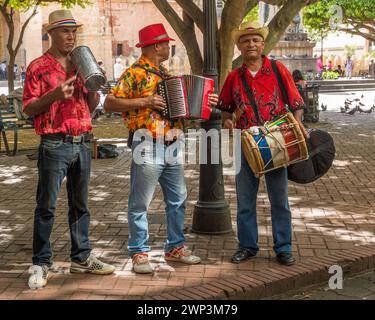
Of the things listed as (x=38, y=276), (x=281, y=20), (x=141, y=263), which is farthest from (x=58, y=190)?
(x=281, y=20)

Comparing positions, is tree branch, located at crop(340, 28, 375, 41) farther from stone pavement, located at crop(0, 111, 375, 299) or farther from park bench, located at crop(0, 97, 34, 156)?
stone pavement, located at crop(0, 111, 375, 299)

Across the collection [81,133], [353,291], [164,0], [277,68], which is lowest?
[353,291]

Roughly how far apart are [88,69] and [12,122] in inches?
351

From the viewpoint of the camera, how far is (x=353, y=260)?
6016mm

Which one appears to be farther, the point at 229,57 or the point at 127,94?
the point at 229,57

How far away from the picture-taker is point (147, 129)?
571 cm

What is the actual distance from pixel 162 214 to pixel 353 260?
260 cm

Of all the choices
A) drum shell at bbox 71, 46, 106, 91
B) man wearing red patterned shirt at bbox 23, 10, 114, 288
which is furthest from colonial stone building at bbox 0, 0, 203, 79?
drum shell at bbox 71, 46, 106, 91

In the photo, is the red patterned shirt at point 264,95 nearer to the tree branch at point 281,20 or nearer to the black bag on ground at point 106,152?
the black bag on ground at point 106,152

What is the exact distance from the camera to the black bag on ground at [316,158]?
235 inches

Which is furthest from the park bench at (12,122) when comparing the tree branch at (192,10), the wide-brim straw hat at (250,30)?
the wide-brim straw hat at (250,30)

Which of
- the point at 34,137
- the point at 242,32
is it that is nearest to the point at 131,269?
the point at 242,32

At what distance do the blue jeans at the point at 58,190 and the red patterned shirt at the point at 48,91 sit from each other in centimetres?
12

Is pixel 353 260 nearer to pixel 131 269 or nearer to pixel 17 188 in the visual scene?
pixel 131 269
